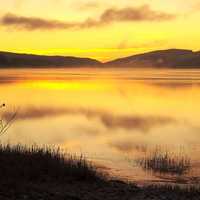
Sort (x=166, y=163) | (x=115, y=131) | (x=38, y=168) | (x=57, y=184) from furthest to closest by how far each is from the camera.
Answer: (x=115, y=131) → (x=166, y=163) → (x=38, y=168) → (x=57, y=184)

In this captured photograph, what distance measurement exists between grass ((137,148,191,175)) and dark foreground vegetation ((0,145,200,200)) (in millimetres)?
2701

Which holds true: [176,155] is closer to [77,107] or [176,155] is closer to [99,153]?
[99,153]

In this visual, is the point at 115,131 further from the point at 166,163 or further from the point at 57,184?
the point at 57,184

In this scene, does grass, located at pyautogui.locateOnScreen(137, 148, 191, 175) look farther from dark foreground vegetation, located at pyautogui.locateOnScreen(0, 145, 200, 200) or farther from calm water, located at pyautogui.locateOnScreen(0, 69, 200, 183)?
dark foreground vegetation, located at pyautogui.locateOnScreen(0, 145, 200, 200)

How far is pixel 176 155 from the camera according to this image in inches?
776

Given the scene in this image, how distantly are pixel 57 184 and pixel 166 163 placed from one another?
6279 mm

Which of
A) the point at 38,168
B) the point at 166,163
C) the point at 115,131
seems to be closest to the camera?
the point at 38,168

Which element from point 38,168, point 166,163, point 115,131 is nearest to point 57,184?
point 38,168

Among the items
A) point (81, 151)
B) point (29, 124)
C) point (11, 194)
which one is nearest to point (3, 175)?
point (11, 194)

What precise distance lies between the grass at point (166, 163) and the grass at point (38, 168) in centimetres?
316

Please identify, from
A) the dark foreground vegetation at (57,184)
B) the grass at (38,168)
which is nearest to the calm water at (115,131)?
the grass at (38,168)

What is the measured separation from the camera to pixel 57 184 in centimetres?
1236

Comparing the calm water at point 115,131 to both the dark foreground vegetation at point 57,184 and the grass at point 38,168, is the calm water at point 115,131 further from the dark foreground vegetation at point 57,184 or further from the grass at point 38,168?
the dark foreground vegetation at point 57,184

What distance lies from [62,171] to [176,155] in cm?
719
